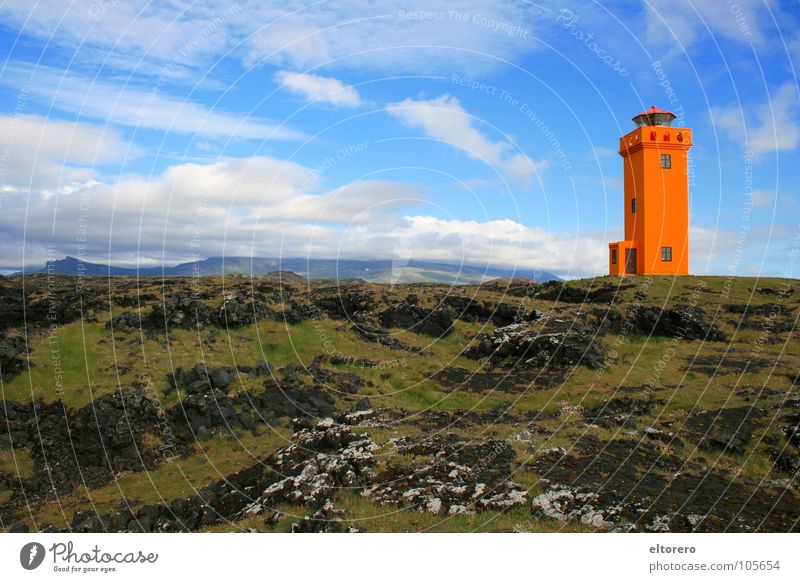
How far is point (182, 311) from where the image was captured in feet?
129

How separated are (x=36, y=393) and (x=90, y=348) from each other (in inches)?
196

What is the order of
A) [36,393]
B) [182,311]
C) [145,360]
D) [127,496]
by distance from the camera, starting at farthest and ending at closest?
[182,311] → [145,360] → [36,393] → [127,496]

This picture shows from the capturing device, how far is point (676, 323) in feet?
140

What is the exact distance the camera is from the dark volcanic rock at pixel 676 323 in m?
41.8

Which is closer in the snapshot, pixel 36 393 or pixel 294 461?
pixel 294 461

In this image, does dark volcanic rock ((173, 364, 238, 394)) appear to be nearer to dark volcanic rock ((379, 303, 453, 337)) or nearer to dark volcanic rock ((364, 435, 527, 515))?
dark volcanic rock ((364, 435, 527, 515))

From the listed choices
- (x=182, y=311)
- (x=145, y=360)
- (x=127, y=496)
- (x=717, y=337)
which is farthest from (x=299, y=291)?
(x=717, y=337)

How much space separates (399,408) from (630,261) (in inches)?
1542

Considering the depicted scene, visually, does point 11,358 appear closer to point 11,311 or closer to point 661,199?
point 11,311

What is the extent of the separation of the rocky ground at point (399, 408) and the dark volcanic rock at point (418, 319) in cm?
20

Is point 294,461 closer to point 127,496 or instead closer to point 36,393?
point 127,496
